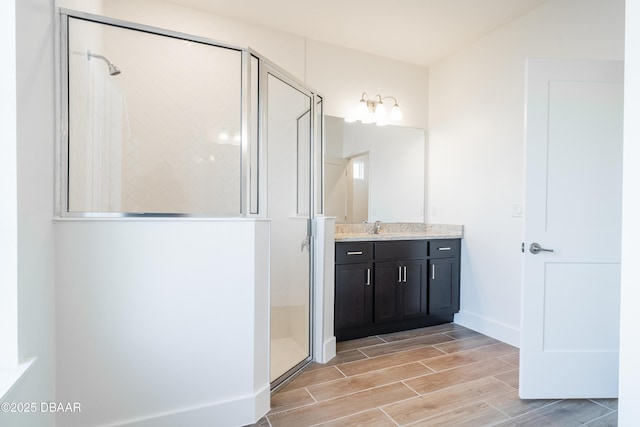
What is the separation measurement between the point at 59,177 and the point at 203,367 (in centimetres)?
113

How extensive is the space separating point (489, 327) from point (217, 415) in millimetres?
2521

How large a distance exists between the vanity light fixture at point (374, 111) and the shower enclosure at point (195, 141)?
2.81ft

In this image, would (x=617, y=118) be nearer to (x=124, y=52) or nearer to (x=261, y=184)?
(x=261, y=184)

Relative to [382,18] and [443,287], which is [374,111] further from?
[443,287]

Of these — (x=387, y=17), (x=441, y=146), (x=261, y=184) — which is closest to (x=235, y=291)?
(x=261, y=184)

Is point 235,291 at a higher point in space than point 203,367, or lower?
higher

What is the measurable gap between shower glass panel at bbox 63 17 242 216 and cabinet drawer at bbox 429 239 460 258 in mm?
2172

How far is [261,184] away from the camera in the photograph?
6.47ft

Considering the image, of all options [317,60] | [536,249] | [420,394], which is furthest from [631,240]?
[317,60]

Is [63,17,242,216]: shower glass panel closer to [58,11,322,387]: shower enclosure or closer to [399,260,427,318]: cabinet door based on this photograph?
[58,11,322,387]: shower enclosure

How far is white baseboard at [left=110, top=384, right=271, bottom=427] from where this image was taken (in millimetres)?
1579

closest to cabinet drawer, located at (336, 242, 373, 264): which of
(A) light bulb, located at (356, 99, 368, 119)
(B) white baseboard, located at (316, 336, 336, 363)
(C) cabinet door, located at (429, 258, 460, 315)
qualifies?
(B) white baseboard, located at (316, 336, 336, 363)

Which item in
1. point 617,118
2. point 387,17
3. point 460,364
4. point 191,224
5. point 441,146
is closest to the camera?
point 191,224

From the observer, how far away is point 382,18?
2.88 m
